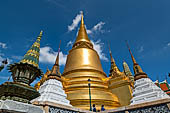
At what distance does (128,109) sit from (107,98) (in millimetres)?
3886

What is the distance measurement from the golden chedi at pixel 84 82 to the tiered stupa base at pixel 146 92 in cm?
267

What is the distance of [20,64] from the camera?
332cm

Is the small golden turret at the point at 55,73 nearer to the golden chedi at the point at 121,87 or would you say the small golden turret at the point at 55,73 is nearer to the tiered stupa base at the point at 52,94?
the tiered stupa base at the point at 52,94

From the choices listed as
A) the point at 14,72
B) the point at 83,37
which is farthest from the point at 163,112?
A: the point at 83,37

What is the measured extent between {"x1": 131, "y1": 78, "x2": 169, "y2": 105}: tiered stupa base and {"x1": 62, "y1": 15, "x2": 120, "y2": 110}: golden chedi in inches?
105

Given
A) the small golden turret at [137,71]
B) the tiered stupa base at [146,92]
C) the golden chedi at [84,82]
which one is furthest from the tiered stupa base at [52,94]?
the small golden turret at [137,71]

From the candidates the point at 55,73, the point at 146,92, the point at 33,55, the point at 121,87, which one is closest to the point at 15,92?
the point at 33,55

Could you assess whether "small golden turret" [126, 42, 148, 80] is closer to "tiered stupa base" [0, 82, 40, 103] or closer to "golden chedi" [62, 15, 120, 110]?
"golden chedi" [62, 15, 120, 110]

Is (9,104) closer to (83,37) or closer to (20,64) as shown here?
(20,64)

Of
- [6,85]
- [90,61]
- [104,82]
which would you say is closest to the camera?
[6,85]

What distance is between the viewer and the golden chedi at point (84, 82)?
8781 mm

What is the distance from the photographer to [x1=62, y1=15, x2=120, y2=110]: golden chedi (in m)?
8.78

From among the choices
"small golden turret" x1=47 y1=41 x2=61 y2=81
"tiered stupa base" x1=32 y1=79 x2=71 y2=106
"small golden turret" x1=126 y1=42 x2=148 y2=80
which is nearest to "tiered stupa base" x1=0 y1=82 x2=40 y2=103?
"tiered stupa base" x1=32 y1=79 x2=71 y2=106

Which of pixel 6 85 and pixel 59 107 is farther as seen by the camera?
pixel 59 107
